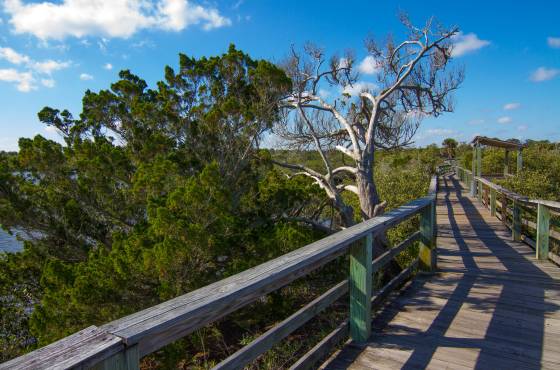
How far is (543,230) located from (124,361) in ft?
21.1

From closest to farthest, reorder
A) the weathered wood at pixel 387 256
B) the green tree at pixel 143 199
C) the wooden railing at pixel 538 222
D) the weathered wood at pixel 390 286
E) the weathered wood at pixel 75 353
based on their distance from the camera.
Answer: the weathered wood at pixel 75 353 < the weathered wood at pixel 387 256 < the weathered wood at pixel 390 286 < the green tree at pixel 143 199 < the wooden railing at pixel 538 222

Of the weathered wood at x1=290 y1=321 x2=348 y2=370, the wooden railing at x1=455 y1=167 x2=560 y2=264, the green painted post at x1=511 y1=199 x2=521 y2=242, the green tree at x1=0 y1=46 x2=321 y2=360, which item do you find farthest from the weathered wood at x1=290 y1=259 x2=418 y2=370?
the green painted post at x1=511 y1=199 x2=521 y2=242

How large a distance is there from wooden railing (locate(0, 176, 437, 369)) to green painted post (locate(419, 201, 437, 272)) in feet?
3.83

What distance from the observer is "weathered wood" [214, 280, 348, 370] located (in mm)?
1720

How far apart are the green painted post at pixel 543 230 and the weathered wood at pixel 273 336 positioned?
4.41m

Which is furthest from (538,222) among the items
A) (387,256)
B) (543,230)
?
(387,256)

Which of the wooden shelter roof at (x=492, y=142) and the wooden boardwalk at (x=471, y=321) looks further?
the wooden shelter roof at (x=492, y=142)

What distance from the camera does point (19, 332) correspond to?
19.4 ft

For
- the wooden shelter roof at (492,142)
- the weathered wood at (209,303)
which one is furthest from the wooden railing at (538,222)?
the wooden shelter roof at (492,142)

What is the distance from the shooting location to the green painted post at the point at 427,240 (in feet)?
15.1

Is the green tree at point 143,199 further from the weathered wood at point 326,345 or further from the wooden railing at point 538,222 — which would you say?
the wooden railing at point 538,222

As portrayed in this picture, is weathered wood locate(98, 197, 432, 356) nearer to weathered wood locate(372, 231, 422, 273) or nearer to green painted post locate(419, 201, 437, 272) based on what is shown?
weathered wood locate(372, 231, 422, 273)

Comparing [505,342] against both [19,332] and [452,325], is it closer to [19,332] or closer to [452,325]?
[452,325]

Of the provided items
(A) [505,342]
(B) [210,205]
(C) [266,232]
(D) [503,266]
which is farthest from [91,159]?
(D) [503,266]
